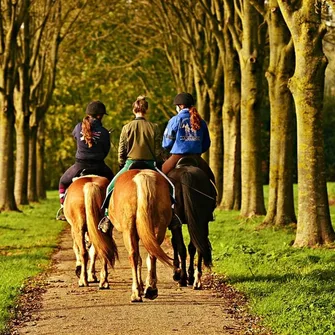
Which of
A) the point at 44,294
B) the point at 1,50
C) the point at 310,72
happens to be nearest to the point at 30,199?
the point at 1,50

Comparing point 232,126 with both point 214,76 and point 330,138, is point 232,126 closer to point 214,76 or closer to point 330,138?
point 214,76

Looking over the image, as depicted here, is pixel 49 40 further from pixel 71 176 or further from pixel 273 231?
pixel 71 176

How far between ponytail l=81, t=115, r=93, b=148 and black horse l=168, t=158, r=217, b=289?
50.7 inches

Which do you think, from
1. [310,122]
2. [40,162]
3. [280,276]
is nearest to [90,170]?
[280,276]

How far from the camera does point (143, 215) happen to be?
35.9 ft

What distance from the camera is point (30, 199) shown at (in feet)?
129

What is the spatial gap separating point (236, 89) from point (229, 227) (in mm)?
7461

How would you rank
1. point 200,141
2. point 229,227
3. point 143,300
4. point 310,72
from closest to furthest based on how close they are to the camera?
1. point 143,300
2. point 200,141
3. point 310,72
4. point 229,227

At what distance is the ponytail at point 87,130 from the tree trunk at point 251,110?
10.2 meters

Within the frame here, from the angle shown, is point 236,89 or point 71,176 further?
point 236,89

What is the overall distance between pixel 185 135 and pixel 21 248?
6507mm

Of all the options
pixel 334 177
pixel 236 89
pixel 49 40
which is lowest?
pixel 334 177

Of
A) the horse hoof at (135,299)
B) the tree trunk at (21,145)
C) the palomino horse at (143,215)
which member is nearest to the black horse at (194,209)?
the palomino horse at (143,215)

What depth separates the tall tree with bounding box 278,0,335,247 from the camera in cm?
1540
